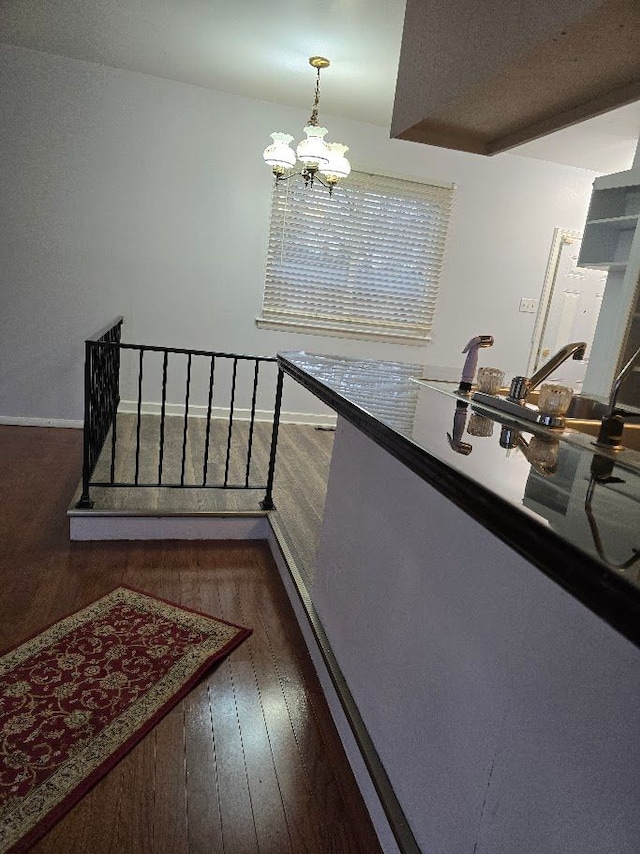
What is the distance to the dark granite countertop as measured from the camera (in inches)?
21.0

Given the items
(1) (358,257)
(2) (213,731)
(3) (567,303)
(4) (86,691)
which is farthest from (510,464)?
(3) (567,303)

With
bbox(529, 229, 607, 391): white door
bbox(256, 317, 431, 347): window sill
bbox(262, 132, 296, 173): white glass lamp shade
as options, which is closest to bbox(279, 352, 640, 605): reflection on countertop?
bbox(262, 132, 296, 173): white glass lamp shade

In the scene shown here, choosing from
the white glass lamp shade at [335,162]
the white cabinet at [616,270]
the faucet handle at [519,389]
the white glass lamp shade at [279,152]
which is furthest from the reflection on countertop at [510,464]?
the white glass lamp shade at [279,152]

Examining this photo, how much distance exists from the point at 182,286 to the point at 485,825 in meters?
4.17

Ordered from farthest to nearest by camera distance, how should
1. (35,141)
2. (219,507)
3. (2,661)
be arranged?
1. (35,141)
2. (219,507)
3. (2,661)

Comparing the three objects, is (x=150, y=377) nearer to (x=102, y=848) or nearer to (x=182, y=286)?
(x=182, y=286)

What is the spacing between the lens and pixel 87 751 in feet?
4.96

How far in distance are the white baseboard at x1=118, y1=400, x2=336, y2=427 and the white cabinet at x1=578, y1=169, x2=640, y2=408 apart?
7.37 feet

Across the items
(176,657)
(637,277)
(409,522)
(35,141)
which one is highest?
(35,141)

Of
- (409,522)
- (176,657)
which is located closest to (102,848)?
(176,657)

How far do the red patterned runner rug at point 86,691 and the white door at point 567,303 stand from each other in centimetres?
425

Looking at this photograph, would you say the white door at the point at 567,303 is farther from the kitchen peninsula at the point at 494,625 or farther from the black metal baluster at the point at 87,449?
the black metal baluster at the point at 87,449

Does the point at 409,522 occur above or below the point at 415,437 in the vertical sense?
below

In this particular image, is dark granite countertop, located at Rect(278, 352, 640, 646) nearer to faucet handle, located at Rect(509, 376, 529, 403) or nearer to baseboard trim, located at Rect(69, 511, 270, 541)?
faucet handle, located at Rect(509, 376, 529, 403)
